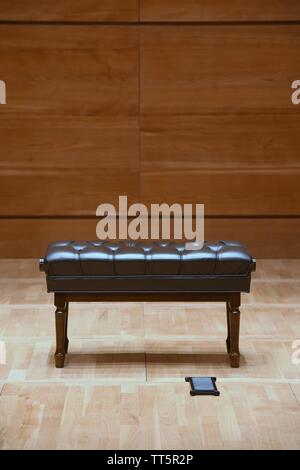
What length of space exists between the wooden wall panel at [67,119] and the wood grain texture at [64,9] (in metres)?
0.07

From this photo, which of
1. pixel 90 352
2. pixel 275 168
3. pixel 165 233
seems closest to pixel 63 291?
pixel 90 352

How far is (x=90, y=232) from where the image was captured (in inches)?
225

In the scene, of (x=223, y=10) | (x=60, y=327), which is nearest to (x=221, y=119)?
(x=223, y=10)

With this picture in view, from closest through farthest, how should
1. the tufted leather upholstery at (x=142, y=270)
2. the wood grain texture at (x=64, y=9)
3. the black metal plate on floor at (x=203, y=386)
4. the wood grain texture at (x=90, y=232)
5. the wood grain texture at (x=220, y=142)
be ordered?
the black metal plate on floor at (x=203, y=386), the tufted leather upholstery at (x=142, y=270), the wood grain texture at (x=64, y=9), the wood grain texture at (x=220, y=142), the wood grain texture at (x=90, y=232)

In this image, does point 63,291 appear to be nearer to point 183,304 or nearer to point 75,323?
point 75,323

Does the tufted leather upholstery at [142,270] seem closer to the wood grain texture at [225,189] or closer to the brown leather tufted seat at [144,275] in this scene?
the brown leather tufted seat at [144,275]

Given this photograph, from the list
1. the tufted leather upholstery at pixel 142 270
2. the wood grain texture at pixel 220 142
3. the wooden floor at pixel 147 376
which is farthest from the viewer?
the wood grain texture at pixel 220 142

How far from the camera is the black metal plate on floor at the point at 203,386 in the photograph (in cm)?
334

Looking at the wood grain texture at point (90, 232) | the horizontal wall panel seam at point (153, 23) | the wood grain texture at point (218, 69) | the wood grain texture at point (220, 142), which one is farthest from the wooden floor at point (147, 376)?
the horizontal wall panel seam at point (153, 23)

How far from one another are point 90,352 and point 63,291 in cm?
44

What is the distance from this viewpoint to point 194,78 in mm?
5551

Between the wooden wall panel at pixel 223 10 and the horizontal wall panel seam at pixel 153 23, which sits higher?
the wooden wall panel at pixel 223 10

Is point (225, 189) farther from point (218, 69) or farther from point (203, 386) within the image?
point (203, 386)

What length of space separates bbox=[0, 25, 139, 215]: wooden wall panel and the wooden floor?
0.91 meters
